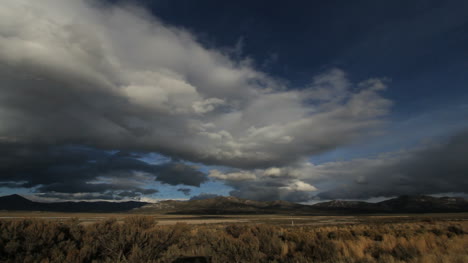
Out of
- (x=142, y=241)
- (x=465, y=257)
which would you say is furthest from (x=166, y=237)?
(x=465, y=257)

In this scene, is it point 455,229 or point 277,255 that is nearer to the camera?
point 277,255

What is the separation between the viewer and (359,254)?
35.2 ft

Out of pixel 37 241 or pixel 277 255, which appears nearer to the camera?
pixel 37 241

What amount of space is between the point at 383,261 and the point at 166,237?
833 cm

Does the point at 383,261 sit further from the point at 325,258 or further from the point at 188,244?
the point at 188,244

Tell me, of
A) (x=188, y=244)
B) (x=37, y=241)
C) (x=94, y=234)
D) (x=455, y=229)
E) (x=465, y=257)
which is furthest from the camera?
(x=455, y=229)

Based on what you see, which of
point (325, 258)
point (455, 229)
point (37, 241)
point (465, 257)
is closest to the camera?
point (465, 257)

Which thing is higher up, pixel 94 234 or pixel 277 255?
pixel 94 234

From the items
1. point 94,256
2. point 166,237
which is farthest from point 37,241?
point 166,237

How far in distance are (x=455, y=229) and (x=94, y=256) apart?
25.0m

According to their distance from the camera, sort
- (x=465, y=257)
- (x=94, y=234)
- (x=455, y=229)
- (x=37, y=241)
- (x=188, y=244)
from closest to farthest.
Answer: (x=465, y=257), (x=37, y=241), (x=94, y=234), (x=188, y=244), (x=455, y=229)

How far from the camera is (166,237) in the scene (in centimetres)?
1136

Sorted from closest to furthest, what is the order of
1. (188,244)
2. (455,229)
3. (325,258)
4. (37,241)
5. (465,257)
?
1. (465,257)
2. (37,241)
3. (325,258)
4. (188,244)
5. (455,229)

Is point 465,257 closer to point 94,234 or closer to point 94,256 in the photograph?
point 94,256
